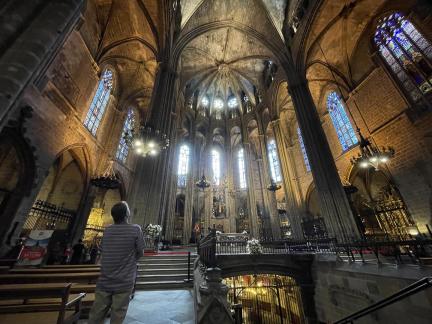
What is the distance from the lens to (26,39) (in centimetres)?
288

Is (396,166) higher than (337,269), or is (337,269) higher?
(396,166)

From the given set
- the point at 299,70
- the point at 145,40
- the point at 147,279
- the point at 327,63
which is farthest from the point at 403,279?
the point at 145,40

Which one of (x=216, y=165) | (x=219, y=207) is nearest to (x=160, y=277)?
(x=219, y=207)

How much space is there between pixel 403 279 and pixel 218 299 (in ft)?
15.0

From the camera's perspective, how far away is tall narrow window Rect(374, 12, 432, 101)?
931cm

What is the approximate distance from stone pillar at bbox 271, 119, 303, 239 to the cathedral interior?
4.3 inches

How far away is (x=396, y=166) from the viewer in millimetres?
10180

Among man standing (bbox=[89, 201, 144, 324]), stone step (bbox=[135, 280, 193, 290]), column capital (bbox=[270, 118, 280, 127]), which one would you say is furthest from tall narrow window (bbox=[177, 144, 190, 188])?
man standing (bbox=[89, 201, 144, 324])

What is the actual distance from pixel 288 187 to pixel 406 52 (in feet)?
34.9

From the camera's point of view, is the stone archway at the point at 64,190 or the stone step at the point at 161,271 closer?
the stone step at the point at 161,271

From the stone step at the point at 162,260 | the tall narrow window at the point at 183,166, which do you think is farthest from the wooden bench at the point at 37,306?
the tall narrow window at the point at 183,166

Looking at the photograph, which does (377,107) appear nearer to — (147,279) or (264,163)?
(264,163)

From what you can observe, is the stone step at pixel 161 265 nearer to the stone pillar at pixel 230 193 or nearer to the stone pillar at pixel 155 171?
the stone pillar at pixel 155 171

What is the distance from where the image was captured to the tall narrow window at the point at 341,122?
1399cm
